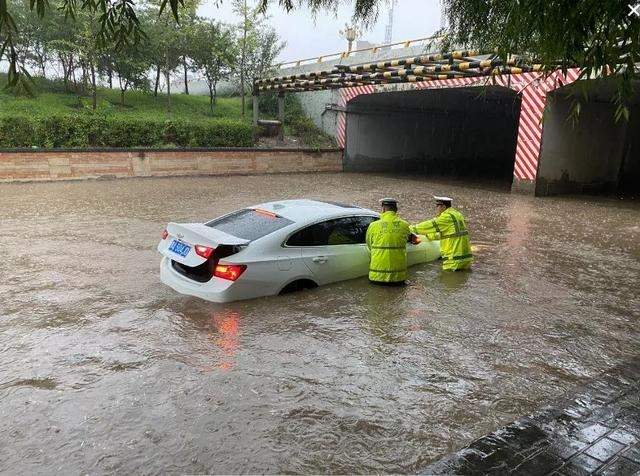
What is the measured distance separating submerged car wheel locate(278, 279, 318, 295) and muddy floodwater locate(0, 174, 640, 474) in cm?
9

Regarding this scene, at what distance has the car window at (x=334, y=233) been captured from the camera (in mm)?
6660

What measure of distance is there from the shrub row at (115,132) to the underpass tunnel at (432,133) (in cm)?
638

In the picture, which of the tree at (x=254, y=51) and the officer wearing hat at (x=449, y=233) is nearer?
the officer wearing hat at (x=449, y=233)

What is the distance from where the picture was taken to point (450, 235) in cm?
812

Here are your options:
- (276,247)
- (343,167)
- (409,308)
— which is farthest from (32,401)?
(343,167)

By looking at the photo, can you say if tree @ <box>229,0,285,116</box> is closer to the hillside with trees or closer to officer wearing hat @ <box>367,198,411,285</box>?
the hillside with trees

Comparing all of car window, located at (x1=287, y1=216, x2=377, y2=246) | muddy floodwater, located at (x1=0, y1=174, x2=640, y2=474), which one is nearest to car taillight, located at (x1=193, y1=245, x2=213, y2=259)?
muddy floodwater, located at (x1=0, y1=174, x2=640, y2=474)

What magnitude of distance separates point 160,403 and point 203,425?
0.50m

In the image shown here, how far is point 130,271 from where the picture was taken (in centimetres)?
784

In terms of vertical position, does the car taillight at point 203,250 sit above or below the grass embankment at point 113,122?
below

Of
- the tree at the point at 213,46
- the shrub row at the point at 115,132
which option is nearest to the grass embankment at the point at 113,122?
the shrub row at the point at 115,132

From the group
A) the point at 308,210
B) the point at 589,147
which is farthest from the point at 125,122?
the point at 589,147

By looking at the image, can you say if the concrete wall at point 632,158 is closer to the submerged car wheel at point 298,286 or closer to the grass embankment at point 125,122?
the grass embankment at point 125,122

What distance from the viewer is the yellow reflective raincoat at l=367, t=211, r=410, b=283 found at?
709 centimetres
